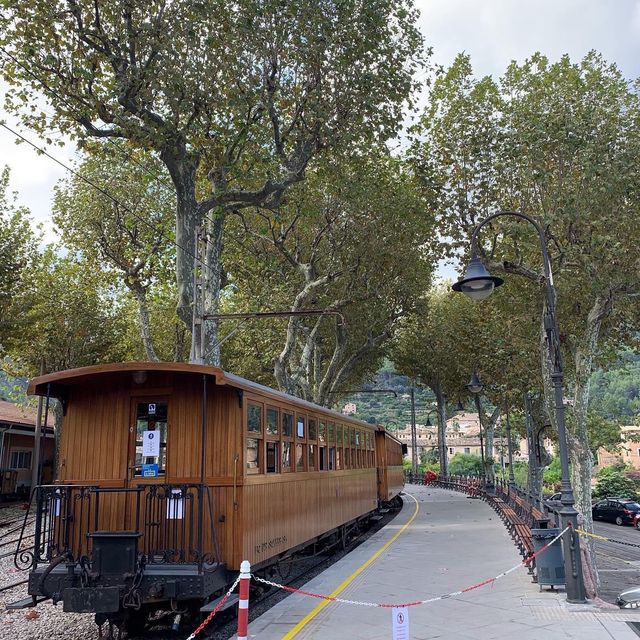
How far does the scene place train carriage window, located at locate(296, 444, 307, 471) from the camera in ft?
34.1

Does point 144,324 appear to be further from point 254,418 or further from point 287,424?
point 254,418

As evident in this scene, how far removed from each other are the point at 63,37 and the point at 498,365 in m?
26.3

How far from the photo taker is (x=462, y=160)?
17906mm

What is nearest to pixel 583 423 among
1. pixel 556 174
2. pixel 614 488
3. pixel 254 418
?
pixel 556 174

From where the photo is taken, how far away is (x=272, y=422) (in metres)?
9.16

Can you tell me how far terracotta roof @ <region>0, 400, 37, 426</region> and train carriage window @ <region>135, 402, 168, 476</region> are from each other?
70.8 feet

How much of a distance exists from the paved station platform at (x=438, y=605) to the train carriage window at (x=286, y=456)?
1853mm

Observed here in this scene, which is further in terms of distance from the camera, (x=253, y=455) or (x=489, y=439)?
(x=489, y=439)

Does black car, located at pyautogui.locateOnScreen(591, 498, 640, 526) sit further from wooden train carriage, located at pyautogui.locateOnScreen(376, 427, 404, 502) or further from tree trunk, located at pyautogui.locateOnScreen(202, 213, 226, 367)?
tree trunk, located at pyautogui.locateOnScreen(202, 213, 226, 367)

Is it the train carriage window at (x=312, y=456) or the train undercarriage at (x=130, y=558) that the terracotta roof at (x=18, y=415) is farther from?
the train undercarriage at (x=130, y=558)

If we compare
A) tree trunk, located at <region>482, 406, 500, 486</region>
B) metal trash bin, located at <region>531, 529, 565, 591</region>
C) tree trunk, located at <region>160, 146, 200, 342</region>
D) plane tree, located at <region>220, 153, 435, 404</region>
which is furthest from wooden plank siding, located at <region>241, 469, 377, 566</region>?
tree trunk, located at <region>482, 406, 500, 486</region>

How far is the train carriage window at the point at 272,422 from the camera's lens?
8.96 m

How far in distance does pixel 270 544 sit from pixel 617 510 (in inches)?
1218

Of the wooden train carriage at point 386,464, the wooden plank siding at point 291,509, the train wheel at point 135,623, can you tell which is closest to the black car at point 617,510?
the wooden train carriage at point 386,464
